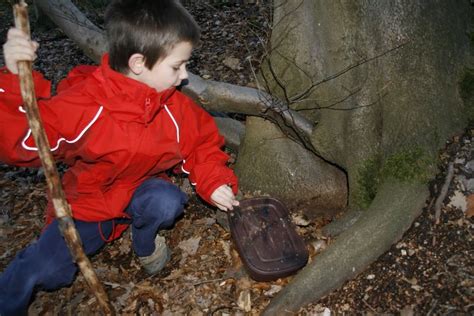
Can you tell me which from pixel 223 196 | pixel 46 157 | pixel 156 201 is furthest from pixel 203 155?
pixel 46 157

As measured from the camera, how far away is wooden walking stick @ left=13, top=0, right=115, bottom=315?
2000 millimetres

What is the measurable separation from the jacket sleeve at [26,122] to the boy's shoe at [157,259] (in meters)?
1.06

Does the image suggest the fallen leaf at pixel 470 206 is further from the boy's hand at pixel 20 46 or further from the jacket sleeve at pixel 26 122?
the boy's hand at pixel 20 46

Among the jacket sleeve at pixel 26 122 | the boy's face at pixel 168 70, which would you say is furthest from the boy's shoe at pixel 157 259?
the boy's face at pixel 168 70

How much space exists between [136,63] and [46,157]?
787 mm

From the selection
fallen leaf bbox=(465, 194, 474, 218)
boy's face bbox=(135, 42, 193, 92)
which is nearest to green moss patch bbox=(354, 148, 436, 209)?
fallen leaf bbox=(465, 194, 474, 218)

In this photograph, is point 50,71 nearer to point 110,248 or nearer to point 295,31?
point 110,248

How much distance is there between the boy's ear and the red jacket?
0.34 ft

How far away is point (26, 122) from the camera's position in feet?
7.81

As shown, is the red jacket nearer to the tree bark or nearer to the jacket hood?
the jacket hood

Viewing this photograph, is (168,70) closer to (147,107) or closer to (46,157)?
(147,107)

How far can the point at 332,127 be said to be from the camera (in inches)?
126

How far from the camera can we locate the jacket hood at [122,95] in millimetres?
2514

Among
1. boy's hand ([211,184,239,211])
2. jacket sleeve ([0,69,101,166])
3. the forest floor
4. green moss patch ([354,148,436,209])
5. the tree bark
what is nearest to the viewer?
jacket sleeve ([0,69,101,166])
